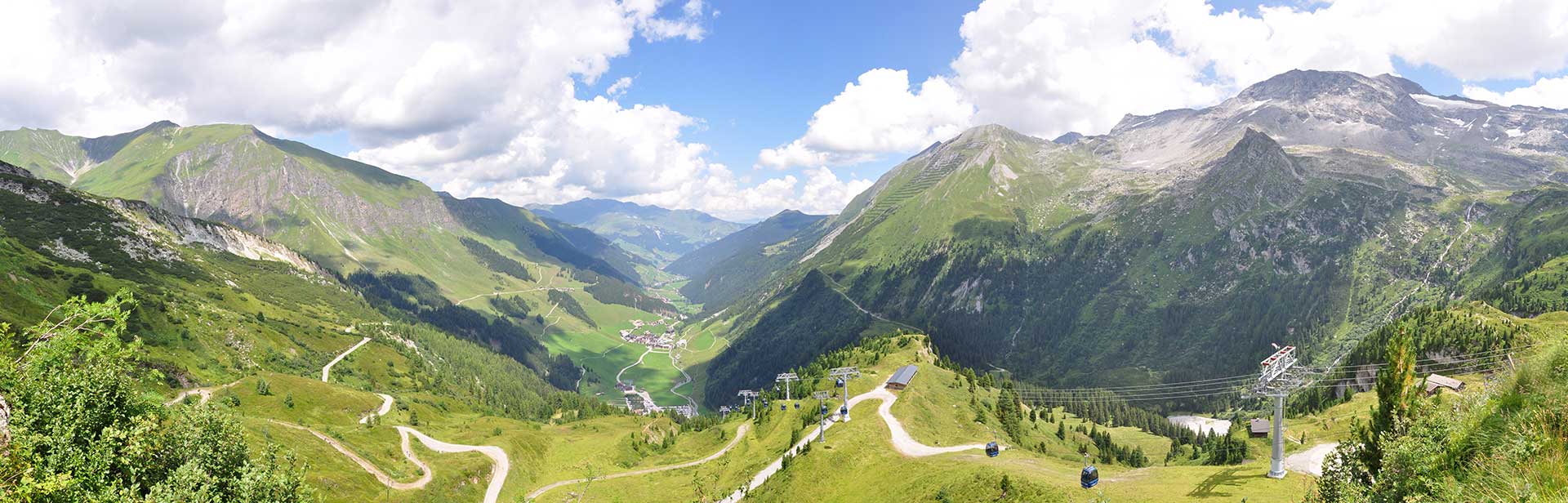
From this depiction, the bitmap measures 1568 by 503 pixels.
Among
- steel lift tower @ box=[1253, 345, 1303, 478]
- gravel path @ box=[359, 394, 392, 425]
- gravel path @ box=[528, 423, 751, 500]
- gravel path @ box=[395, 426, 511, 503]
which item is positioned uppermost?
steel lift tower @ box=[1253, 345, 1303, 478]

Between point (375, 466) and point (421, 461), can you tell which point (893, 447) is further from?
point (375, 466)

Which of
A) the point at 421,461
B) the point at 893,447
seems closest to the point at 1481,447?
the point at 893,447

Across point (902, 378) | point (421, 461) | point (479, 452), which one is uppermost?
point (902, 378)

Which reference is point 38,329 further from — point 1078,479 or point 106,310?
point 1078,479

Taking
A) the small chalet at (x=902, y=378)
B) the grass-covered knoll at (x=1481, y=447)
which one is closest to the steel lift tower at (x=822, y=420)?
the small chalet at (x=902, y=378)

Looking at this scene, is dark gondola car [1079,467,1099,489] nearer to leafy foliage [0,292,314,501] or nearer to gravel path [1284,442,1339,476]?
gravel path [1284,442,1339,476]

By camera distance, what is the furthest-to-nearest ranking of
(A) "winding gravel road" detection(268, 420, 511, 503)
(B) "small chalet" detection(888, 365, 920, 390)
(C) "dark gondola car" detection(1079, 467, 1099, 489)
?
1. (B) "small chalet" detection(888, 365, 920, 390)
2. (A) "winding gravel road" detection(268, 420, 511, 503)
3. (C) "dark gondola car" detection(1079, 467, 1099, 489)

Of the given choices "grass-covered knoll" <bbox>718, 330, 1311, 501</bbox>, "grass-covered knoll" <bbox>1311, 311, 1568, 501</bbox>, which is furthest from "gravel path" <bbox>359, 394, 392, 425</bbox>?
"grass-covered knoll" <bbox>1311, 311, 1568, 501</bbox>

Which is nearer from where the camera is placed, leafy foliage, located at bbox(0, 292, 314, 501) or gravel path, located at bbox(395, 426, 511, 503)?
leafy foliage, located at bbox(0, 292, 314, 501)

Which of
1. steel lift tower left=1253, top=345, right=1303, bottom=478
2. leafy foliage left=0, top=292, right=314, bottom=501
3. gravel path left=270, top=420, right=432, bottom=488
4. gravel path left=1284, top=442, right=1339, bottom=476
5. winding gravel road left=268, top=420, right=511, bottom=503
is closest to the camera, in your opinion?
leafy foliage left=0, top=292, right=314, bottom=501
